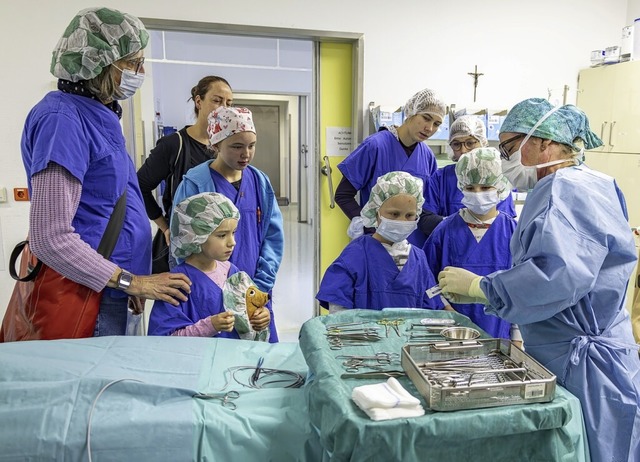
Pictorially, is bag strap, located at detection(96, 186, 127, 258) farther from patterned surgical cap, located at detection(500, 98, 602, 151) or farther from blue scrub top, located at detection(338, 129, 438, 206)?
blue scrub top, located at detection(338, 129, 438, 206)

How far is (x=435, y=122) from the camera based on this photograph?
2395mm

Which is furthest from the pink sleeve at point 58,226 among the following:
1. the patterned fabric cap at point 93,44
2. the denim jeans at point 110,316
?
the patterned fabric cap at point 93,44

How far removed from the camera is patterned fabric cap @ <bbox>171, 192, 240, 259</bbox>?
157cm

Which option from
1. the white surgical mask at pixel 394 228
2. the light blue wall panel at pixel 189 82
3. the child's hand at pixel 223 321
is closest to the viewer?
the child's hand at pixel 223 321

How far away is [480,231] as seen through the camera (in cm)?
197

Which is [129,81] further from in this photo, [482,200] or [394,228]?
[482,200]

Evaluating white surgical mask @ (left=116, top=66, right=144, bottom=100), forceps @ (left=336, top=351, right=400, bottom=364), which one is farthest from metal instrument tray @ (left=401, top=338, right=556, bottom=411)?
white surgical mask @ (left=116, top=66, right=144, bottom=100)

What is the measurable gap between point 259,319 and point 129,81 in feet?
2.85

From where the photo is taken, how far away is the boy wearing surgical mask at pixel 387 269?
180cm

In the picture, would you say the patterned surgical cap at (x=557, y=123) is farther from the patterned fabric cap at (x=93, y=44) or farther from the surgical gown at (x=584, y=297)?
the patterned fabric cap at (x=93, y=44)

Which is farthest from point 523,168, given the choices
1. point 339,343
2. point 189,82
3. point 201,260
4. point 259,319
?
point 189,82

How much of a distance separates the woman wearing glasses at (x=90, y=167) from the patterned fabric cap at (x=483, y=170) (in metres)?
1.21

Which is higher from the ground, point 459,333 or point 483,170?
point 483,170

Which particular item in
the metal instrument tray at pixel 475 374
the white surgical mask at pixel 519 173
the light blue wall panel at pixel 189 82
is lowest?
the metal instrument tray at pixel 475 374
